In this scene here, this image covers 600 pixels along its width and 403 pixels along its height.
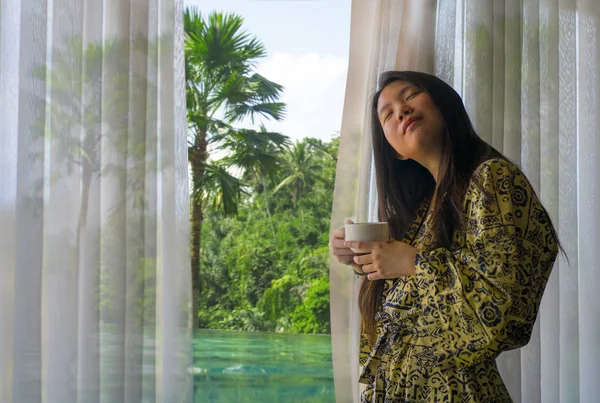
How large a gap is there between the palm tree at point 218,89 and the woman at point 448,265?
8.55 ft

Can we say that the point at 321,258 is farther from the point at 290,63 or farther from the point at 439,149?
the point at 439,149

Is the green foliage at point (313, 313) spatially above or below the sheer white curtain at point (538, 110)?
below


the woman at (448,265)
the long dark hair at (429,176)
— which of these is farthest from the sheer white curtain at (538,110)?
the woman at (448,265)

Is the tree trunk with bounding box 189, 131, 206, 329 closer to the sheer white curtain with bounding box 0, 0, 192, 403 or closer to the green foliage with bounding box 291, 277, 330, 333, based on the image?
the green foliage with bounding box 291, 277, 330, 333

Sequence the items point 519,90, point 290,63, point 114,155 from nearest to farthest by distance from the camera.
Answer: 1. point 114,155
2. point 519,90
3. point 290,63

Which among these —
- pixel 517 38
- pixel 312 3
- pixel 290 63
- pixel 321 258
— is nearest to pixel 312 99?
pixel 290 63

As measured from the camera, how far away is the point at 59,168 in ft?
4.14

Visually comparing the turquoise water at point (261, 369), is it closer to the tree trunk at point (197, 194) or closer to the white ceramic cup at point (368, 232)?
the tree trunk at point (197, 194)

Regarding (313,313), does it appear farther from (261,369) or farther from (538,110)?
(538,110)

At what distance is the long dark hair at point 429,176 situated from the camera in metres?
1.13

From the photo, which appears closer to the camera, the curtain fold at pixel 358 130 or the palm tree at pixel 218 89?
the curtain fold at pixel 358 130

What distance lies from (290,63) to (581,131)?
2.16 meters

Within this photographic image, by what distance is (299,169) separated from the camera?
4133 millimetres

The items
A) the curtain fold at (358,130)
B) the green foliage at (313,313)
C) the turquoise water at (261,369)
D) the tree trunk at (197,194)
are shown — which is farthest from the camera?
the green foliage at (313,313)
